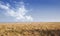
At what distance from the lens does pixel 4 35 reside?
15172 mm

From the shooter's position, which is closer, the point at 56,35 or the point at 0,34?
the point at 56,35

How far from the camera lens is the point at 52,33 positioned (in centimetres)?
1473

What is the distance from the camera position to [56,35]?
14312mm

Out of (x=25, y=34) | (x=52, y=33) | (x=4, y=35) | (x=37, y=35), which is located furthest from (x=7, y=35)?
(x=52, y=33)

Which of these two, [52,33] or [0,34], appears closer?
[52,33]

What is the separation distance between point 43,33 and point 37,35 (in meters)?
0.82

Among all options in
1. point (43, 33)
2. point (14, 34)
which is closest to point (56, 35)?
point (43, 33)

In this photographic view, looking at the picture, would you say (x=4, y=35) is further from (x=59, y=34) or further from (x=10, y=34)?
(x=59, y=34)

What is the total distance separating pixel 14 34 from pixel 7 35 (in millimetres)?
628

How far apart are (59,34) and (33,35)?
211cm

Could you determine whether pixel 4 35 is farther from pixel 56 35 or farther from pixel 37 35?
pixel 56 35

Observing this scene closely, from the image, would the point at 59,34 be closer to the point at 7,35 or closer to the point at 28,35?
the point at 28,35

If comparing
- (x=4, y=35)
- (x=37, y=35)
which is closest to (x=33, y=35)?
(x=37, y=35)

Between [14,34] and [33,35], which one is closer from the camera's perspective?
[33,35]
